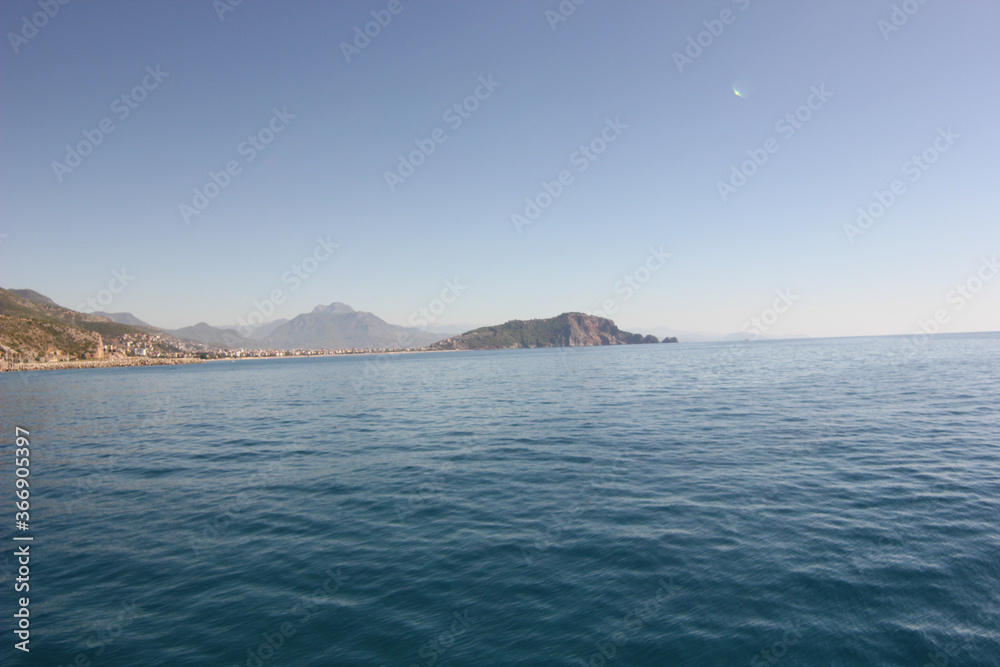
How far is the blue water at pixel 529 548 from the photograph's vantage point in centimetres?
1118

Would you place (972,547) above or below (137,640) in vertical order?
above

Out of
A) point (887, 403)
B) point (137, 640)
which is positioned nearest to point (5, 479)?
point (137, 640)

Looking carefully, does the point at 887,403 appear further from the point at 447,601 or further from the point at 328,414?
the point at 328,414

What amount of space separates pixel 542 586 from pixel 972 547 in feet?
50.3

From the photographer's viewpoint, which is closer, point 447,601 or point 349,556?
point 447,601

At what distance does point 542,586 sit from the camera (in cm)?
1366

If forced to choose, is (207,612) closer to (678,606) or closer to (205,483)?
(678,606)

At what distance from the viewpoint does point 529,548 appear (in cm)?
1625

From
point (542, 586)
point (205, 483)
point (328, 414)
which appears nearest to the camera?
point (542, 586)

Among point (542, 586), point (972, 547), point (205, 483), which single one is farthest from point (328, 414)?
point (972, 547)

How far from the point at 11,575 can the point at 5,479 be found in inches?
720

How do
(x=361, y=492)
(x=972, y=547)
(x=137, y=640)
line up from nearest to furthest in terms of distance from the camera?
(x=137, y=640) < (x=972, y=547) < (x=361, y=492)

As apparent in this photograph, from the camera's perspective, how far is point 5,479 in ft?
88.6

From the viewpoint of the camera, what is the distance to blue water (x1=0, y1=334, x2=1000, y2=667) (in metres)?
11.2
